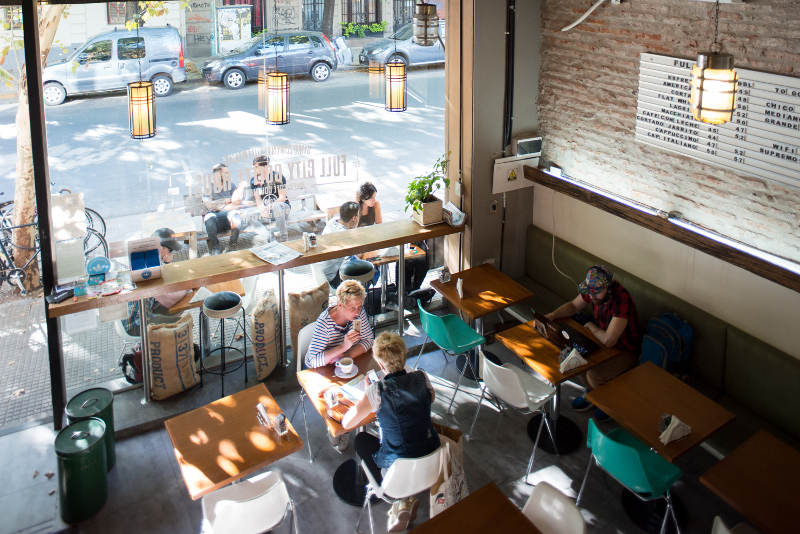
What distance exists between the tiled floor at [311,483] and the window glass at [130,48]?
2887mm

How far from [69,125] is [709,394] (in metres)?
5.12

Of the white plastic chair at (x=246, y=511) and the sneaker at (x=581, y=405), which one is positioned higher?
the white plastic chair at (x=246, y=511)

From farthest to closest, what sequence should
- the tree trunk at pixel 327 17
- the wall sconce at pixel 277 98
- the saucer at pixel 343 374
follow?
the tree trunk at pixel 327 17 → the wall sconce at pixel 277 98 → the saucer at pixel 343 374

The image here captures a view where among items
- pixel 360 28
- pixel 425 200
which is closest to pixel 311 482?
pixel 425 200

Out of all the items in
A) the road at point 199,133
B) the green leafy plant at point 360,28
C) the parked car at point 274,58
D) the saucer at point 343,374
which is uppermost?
the green leafy plant at point 360,28

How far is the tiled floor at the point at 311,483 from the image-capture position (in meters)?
4.32

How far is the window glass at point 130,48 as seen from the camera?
15.8 ft

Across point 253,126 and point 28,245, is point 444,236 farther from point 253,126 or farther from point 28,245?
point 28,245

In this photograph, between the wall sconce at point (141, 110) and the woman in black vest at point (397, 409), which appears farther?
the wall sconce at point (141, 110)

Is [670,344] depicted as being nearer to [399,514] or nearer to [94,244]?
[399,514]

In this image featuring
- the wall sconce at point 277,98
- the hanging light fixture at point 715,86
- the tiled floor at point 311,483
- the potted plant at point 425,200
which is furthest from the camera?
the potted plant at point 425,200

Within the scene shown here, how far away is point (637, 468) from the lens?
3.79 m

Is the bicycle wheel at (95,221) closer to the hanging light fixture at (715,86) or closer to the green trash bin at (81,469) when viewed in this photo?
the green trash bin at (81,469)

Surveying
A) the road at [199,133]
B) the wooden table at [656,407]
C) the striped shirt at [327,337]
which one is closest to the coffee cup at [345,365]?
the striped shirt at [327,337]
